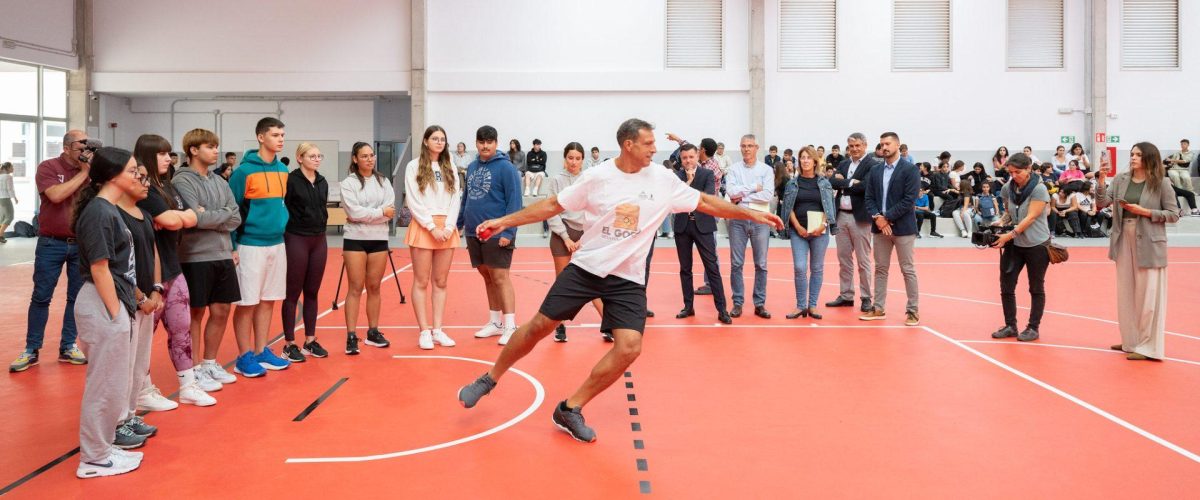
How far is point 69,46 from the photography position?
2377cm

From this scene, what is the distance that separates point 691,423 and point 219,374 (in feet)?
11.6

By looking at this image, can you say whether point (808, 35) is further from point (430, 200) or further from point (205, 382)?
point (205, 382)

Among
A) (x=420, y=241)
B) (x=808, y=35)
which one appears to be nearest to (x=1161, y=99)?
(x=808, y=35)

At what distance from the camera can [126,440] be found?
14.7 ft

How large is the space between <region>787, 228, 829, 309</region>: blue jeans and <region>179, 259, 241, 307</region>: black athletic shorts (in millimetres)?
5795

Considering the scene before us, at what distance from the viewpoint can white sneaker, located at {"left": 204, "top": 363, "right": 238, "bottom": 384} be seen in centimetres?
596

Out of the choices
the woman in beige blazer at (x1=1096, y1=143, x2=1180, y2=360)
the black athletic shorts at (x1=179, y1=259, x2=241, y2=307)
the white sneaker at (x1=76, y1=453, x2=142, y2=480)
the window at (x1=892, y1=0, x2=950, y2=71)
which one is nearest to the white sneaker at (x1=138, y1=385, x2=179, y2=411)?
the black athletic shorts at (x1=179, y1=259, x2=241, y2=307)

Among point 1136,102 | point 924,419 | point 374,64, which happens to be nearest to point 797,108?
point 1136,102

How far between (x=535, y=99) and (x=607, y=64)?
2346 mm

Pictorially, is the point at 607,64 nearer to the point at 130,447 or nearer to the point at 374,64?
the point at 374,64

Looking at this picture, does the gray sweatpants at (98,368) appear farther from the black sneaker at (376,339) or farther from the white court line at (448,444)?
the black sneaker at (376,339)

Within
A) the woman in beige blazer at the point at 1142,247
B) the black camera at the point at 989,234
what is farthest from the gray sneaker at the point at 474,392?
the woman in beige blazer at the point at 1142,247

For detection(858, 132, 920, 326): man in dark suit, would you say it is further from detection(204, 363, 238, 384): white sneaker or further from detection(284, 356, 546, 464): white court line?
detection(204, 363, 238, 384): white sneaker

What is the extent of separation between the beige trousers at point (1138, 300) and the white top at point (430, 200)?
232 inches
